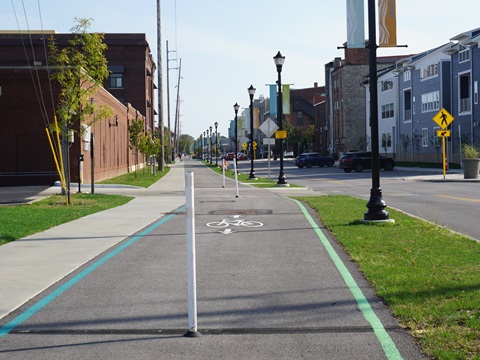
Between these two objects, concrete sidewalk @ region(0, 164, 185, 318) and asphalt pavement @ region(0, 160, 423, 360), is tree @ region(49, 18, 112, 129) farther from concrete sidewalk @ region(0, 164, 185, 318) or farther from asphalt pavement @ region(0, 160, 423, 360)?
asphalt pavement @ region(0, 160, 423, 360)

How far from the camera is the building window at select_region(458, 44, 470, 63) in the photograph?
54150 millimetres

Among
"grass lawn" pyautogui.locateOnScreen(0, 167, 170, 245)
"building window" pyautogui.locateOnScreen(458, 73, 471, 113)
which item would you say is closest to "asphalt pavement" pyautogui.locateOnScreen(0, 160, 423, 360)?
"grass lawn" pyautogui.locateOnScreen(0, 167, 170, 245)

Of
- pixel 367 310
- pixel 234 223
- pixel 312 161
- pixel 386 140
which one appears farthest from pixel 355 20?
pixel 386 140

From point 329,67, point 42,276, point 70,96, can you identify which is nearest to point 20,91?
point 70,96

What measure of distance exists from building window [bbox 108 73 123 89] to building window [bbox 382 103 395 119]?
30.3m

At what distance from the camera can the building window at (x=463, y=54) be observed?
54150 millimetres

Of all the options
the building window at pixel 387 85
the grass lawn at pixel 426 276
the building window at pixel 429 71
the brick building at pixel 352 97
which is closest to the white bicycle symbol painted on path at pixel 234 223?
the grass lawn at pixel 426 276

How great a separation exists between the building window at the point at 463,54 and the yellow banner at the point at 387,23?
40.8 m

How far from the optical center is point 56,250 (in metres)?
11.2

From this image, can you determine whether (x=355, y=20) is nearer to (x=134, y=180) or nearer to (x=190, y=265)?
(x=190, y=265)

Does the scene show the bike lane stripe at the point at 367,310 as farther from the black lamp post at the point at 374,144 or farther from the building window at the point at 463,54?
the building window at the point at 463,54

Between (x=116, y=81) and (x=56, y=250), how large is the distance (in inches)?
2726

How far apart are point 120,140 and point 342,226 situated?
41.2 meters

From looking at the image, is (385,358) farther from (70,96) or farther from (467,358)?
(70,96)
